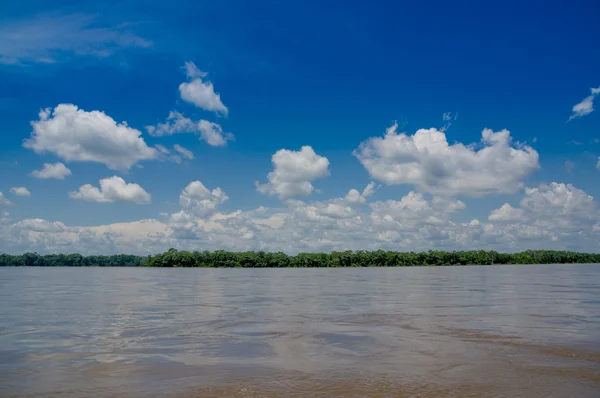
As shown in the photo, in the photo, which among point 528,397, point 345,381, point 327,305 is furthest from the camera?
point 327,305

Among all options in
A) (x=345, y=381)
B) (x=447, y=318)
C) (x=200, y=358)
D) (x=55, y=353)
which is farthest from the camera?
(x=447, y=318)

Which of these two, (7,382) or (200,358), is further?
(200,358)

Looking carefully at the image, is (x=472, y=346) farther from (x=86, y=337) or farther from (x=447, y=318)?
(x=86, y=337)

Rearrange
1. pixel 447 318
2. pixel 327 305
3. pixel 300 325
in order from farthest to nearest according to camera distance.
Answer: pixel 327 305, pixel 447 318, pixel 300 325

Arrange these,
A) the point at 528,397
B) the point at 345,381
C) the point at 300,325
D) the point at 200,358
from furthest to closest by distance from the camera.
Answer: the point at 300,325 → the point at 200,358 → the point at 345,381 → the point at 528,397

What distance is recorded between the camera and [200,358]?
39.4ft

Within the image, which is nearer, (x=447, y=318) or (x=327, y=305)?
(x=447, y=318)

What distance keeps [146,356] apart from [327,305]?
1566cm

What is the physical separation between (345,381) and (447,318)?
38.3 ft

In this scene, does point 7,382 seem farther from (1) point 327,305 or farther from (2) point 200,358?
(1) point 327,305

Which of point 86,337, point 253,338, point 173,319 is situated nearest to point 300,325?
point 253,338

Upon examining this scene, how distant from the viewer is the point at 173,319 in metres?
20.4

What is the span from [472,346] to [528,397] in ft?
16.7

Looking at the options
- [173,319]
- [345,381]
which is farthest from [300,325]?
[345,381]
